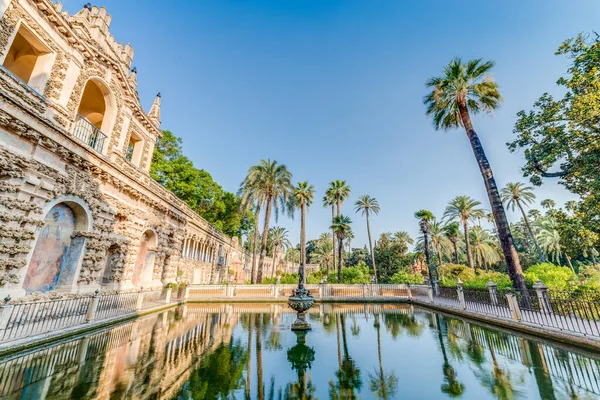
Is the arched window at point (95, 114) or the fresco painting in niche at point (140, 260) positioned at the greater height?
the arched window at point (95, 114)

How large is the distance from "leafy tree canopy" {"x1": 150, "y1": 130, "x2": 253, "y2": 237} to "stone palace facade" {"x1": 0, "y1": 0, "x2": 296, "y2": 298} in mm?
10917

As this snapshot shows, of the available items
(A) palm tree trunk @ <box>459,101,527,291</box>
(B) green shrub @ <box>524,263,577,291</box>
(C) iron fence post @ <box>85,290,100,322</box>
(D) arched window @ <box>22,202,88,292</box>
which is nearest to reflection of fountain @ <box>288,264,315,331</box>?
(C) iron fence post @ <box>85,290,100,322</box>

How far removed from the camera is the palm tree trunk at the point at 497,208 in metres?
12.7

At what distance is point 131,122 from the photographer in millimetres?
15523

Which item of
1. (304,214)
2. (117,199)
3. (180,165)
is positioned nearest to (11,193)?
(117,199)

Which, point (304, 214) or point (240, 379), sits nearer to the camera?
point (240, 379)

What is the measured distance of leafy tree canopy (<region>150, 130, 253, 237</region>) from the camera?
2805 centimetres

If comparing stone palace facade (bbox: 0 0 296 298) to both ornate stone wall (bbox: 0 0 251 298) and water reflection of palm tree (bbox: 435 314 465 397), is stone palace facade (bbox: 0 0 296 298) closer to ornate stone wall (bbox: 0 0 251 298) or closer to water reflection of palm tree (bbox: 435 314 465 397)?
ornate stone wall (bbox: 0 0 251 298)

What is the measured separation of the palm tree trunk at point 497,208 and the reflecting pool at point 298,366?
496 centimetres

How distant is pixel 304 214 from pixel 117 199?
1946 centimetres

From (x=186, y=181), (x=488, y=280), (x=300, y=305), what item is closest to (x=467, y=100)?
(x=488, y=280)

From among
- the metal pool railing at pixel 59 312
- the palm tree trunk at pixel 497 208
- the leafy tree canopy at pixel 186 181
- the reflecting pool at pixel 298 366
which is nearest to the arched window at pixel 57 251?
the metal pool railing at pixel 59 312

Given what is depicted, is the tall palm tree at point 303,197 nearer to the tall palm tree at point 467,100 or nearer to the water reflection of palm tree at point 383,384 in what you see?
the tall palm tree at point 467,100

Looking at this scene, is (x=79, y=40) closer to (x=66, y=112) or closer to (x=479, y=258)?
(x=66, y=112)
